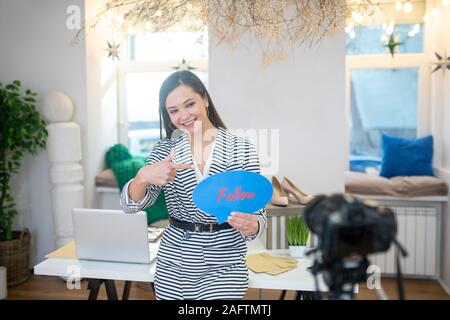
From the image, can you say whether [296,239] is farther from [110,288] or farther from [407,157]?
[407,157]

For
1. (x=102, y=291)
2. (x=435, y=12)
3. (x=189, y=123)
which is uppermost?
(x=435, y=12)

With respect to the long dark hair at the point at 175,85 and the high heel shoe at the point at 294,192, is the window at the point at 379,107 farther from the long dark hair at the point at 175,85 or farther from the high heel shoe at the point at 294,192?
the long dark hair at the point at 175,85

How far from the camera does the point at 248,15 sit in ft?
5.70

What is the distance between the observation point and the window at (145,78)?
3.08 meters

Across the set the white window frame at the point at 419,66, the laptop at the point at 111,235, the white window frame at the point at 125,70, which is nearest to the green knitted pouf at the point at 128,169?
the white window frame at the point at 125,70

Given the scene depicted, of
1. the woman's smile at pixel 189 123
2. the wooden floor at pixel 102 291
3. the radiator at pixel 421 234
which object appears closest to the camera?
the woman's smile at pixel 189 123

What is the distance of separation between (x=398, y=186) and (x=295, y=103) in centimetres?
100

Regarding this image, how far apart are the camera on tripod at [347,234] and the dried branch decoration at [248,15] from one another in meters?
1.40

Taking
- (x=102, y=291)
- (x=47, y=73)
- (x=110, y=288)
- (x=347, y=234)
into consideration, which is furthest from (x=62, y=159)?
(x=347, y=234)

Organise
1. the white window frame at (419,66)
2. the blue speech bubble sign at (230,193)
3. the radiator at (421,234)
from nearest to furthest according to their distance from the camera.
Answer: the blue speech bubble sign at (230,193) → the radiator at (421,234) → the white window frame at (419,66)

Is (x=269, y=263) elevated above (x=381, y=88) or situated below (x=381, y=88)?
below

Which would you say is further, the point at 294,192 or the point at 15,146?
the point at 15,146
